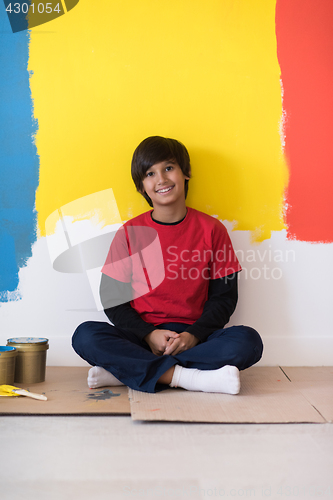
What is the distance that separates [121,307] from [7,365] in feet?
1.30

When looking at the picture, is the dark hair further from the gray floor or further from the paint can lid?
the gray floor

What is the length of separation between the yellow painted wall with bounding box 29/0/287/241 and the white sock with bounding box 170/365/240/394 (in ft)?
2.04

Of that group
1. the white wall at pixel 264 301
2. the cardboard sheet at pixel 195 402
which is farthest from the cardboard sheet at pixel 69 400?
the white wall at pixel 264 301

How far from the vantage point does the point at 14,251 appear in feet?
5.02

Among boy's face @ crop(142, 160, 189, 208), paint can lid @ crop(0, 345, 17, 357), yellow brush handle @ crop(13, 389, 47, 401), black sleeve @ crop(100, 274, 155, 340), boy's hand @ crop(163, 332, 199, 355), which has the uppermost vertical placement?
boy's face @ crop(142, 160, 189, 208)

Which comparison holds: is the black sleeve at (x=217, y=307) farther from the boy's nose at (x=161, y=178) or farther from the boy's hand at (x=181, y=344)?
the boy's nose at (x=161, y=178)

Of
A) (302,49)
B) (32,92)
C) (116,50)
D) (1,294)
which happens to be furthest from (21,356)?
(302,49)

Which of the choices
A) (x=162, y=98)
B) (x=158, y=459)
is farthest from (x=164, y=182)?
(x=158, y=459)

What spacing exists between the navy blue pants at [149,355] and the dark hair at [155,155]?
0.56m

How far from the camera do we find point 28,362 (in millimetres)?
1247

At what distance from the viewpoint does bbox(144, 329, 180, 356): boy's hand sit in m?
1.22

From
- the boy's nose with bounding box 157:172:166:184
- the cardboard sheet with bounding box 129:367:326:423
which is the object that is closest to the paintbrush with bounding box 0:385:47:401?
the cardboard sheet with bounding box 129:367:326:423

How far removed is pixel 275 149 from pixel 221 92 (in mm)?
303

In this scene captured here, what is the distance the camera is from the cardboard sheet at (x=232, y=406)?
36.2 inches
